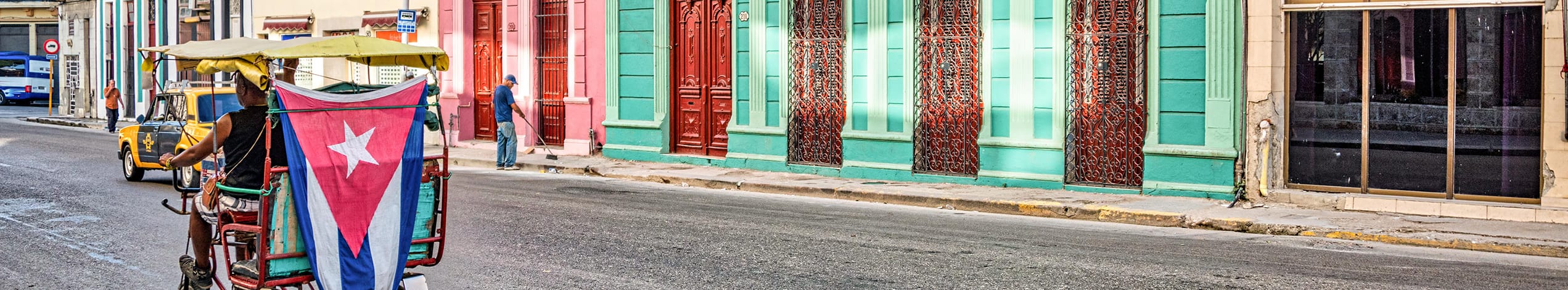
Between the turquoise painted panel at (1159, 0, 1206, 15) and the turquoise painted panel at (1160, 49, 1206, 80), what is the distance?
1.12 ft

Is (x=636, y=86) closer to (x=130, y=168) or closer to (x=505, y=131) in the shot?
(x=505, y=131)

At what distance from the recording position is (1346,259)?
30.1ft

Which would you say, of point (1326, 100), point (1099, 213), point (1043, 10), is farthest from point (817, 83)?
point (1326, 100)

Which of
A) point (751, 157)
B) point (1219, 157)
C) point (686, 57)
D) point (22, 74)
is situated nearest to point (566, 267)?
point (1219, 157)

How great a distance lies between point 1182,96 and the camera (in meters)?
13.4

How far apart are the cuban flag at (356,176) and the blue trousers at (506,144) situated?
12.1 metres

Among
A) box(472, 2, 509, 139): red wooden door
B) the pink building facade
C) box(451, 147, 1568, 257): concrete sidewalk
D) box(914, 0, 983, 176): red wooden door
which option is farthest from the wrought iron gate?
box(472, 2, 509, 139): red wooden door

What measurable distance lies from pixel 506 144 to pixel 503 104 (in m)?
0.54

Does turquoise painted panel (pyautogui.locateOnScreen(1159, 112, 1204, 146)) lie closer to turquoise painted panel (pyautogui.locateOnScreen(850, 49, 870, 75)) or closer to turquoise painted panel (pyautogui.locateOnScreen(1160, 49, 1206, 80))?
turquoise painted panel (pyautogui.locateOnScreen(1160, 49, 1206, 80))

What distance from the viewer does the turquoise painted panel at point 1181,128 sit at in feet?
43.7

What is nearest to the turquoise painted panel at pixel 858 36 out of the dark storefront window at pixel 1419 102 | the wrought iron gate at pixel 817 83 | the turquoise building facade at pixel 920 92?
the turquoise building facade at pixel 920 92

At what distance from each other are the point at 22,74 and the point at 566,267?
1945 inches

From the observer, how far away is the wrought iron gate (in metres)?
16.3

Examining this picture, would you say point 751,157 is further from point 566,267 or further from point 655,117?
point 566,267
